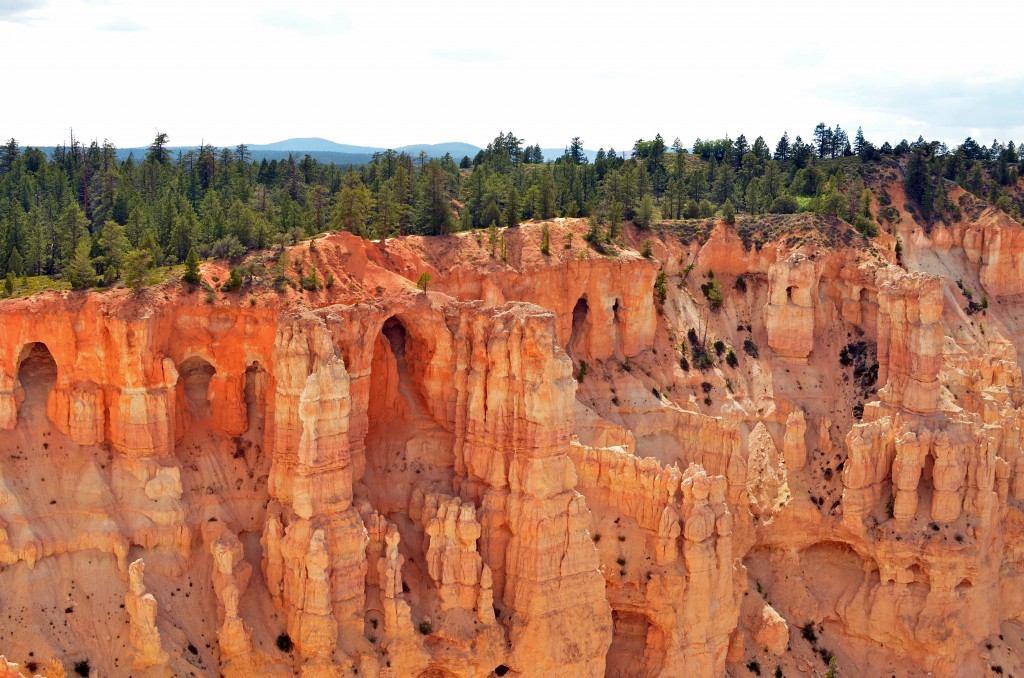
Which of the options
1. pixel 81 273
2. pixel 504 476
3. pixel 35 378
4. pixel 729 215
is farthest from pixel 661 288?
pixel 35 378

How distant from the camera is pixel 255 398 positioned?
51844 millimetres

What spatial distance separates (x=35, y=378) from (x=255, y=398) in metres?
8.89

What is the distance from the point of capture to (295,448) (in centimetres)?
4716

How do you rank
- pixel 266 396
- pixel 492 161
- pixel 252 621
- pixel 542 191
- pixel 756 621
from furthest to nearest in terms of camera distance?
pixel 492 161, pixel 542 191, pixel 756 621, pixel 266 396, pixel 252 621

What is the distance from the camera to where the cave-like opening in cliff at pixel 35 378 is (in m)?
47.7

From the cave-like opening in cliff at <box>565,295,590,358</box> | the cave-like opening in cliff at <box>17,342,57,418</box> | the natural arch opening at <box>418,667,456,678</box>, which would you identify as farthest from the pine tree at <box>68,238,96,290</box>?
the cave-like opening in cliff at <box>565,295,590,358</box>

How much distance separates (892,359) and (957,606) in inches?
509

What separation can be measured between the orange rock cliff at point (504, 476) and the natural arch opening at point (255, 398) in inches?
8.7

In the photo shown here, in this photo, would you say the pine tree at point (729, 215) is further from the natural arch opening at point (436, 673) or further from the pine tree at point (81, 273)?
the pine tree at point (81, 273)

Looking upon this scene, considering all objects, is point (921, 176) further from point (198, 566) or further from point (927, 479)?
point (198, 566)

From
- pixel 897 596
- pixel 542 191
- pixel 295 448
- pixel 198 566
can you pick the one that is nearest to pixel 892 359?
pixel 897 596

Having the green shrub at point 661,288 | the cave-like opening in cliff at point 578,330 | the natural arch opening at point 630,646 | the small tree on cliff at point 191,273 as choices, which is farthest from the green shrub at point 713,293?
the small tree on cliff at point 191,273

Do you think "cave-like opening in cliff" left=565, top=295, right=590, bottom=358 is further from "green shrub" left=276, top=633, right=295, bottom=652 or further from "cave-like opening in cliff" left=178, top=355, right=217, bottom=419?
"green shrub" left=276, top=633, right=295, bottom=652

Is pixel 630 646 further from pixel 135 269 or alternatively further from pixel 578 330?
pixel 135 269
